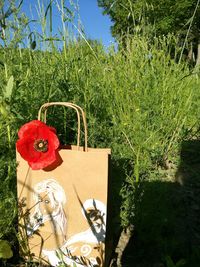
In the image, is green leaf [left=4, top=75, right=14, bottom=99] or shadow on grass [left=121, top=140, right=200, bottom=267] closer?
green leaf [left=4, top=75, right=14, bottom=99]

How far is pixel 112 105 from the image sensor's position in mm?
2695

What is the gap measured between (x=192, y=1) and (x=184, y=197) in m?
16.8

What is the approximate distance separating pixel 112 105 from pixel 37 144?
134 cm

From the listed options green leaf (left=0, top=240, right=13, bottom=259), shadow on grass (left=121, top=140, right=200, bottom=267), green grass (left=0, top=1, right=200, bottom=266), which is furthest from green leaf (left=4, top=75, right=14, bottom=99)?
shadow on grass (left=121, top=140, right=200, bottom=267)

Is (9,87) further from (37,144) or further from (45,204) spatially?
(45,204)

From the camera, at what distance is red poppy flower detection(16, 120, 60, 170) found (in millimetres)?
1387

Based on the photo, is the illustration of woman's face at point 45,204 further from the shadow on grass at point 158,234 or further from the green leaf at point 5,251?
the shadow on grass at point 158,234

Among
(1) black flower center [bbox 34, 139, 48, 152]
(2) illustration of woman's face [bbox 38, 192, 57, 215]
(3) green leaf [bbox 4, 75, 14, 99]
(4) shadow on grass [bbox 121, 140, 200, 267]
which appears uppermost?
(3) green leaf [bbox 4, 75, 14, 99]

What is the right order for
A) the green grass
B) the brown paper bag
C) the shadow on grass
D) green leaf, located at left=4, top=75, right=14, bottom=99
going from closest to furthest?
1. green leaf, located at left=4, top=75, right=14, bottom=99
2. the brown paper bag
3. the green grass
4. the shadow on grass

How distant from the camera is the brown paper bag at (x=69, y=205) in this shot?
140 centimetres

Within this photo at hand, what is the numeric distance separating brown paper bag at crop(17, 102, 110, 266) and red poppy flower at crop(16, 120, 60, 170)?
0.05 m

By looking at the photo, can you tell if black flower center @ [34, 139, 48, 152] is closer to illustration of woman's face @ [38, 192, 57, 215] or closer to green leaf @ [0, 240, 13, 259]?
illustration of woman's face @ [38, 192, 57, 215]

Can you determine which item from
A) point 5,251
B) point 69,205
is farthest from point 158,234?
point 5,251

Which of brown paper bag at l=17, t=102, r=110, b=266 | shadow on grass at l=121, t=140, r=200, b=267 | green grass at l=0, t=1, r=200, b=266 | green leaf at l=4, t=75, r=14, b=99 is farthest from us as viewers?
shadow on grass at l=121, t=140, r=200, b=267
